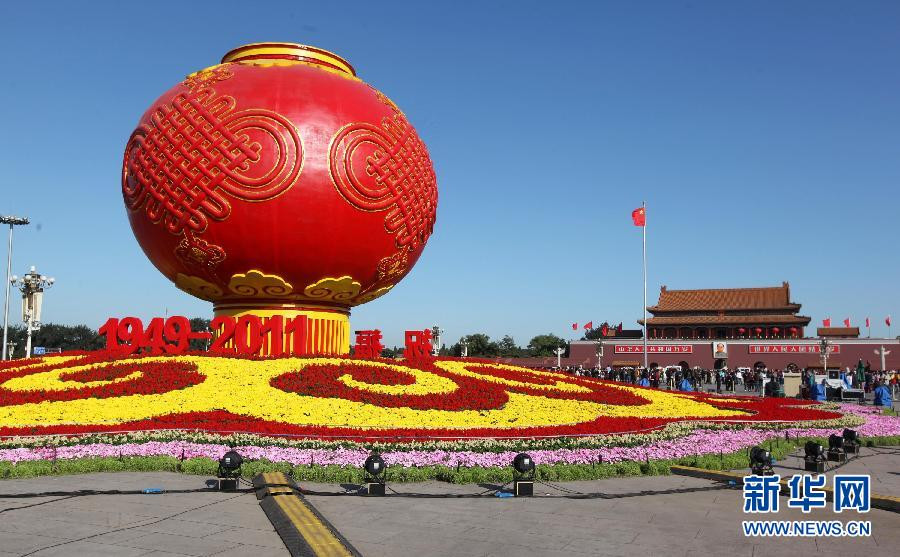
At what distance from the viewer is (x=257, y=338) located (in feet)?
57.5

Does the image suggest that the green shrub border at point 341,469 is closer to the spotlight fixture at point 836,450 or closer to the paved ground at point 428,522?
the paved ground at point 428,522

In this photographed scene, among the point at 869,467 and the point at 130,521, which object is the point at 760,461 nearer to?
the point at 869,467

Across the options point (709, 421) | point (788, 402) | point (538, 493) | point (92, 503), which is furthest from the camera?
point (788, 402)

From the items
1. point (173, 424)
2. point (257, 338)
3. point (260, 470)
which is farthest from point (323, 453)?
point (257, 338)

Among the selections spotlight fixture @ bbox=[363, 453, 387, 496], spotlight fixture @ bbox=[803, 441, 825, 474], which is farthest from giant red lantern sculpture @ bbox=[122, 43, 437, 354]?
spotlight fixture @ bbox=[803, 441, 825, 474]

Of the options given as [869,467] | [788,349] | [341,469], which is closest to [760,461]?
[869,467]

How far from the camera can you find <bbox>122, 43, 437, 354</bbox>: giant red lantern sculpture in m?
16.8

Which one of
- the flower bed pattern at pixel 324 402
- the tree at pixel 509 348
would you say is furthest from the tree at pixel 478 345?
the flower bed pattern at pixel 324 402

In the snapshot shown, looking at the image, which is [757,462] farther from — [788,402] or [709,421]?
[788,402]

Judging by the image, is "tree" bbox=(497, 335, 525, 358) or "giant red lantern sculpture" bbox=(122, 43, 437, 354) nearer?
"giant red lantern sculpture" bbox=(122, 43, 437, 354)

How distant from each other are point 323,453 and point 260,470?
0.97m

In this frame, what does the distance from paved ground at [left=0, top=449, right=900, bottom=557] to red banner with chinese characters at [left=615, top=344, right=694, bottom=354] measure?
150 ft

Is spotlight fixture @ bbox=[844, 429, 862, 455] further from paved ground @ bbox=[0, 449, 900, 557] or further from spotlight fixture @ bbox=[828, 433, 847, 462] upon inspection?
paved ground @ bbox=[0, 449, 900, 557]

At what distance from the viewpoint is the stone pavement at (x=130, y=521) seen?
17.0ft
